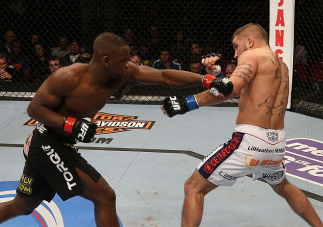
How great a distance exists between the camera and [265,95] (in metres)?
2.14

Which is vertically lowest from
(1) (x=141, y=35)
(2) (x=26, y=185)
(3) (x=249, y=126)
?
(1) (x=141, y=35)

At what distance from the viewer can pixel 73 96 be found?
2047mm

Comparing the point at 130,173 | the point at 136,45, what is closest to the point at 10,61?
the point at 136,45

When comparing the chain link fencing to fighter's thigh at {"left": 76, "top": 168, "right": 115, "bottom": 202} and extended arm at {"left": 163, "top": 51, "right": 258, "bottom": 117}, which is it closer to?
extended arm at {"left": 163, "top": 51, "right": 258, "bottom": 117}

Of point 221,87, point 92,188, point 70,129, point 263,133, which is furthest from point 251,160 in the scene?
point 70,129

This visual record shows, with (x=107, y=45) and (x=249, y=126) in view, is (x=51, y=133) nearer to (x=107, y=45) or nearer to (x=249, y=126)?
(x=107, y=45)

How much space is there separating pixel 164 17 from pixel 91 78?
4.64 metres

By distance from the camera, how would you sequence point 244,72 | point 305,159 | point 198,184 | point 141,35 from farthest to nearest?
point 141,35 → point 305,159 → point 198,184 → point 244,72

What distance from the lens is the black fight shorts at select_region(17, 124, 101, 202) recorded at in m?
2.07

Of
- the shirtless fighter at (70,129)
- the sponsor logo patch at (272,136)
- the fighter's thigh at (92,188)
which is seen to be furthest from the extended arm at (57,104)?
the sponsor logo patch at (272,136)

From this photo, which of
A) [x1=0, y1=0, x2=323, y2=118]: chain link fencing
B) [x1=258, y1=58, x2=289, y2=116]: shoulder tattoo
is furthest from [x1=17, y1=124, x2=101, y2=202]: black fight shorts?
[x1=0, y1=0, x2=323, y2=118]: chain link fencing

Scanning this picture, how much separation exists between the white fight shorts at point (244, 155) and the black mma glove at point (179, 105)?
0.30 m

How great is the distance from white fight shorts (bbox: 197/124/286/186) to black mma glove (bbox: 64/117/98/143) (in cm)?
64

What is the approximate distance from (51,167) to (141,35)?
4.60 meters
